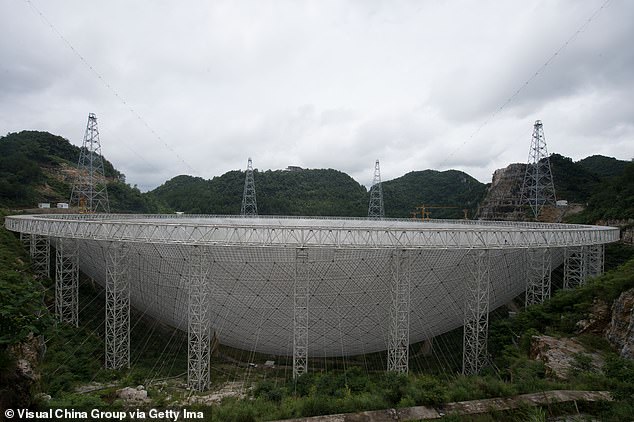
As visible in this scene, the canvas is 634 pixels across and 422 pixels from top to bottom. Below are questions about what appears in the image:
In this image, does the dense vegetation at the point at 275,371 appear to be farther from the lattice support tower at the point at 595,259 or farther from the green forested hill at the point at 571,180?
the lattice support tower at the point at 595,259

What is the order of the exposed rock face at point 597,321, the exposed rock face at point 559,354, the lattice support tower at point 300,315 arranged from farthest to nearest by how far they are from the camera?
1. the exposed rock face at point 597,321
2. the lattice support tower at point 300,315
3. the exposed rock face at point 559,354

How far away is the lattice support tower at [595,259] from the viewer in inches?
950

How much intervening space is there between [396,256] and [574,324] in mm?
11667

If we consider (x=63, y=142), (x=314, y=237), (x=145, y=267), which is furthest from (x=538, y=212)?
(x=63, y=142)

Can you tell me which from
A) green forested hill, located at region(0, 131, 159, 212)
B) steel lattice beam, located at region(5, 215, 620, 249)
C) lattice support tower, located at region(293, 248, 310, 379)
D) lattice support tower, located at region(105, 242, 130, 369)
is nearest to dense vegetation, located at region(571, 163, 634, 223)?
steel lattice beam, located at region(5, 215, 620, 249)

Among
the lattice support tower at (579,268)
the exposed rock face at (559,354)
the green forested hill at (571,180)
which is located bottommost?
the exposed rock face at (559,354)

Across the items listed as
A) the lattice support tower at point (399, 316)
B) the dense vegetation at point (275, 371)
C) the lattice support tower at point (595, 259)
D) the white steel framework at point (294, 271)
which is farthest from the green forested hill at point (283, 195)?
the lattice support tower at point (399, 316)

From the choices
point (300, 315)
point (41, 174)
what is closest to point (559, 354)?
point (300, 315)

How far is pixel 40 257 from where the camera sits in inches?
919

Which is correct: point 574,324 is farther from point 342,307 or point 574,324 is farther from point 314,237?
point 314,237

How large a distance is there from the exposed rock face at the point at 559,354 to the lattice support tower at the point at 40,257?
33498mm

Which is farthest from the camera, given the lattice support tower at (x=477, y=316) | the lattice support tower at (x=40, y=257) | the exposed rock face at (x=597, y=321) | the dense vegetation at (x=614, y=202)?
the dense vegetation at (x=614, y=202)

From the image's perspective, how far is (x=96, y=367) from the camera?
17.8 metres

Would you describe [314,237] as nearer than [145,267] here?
Yes
